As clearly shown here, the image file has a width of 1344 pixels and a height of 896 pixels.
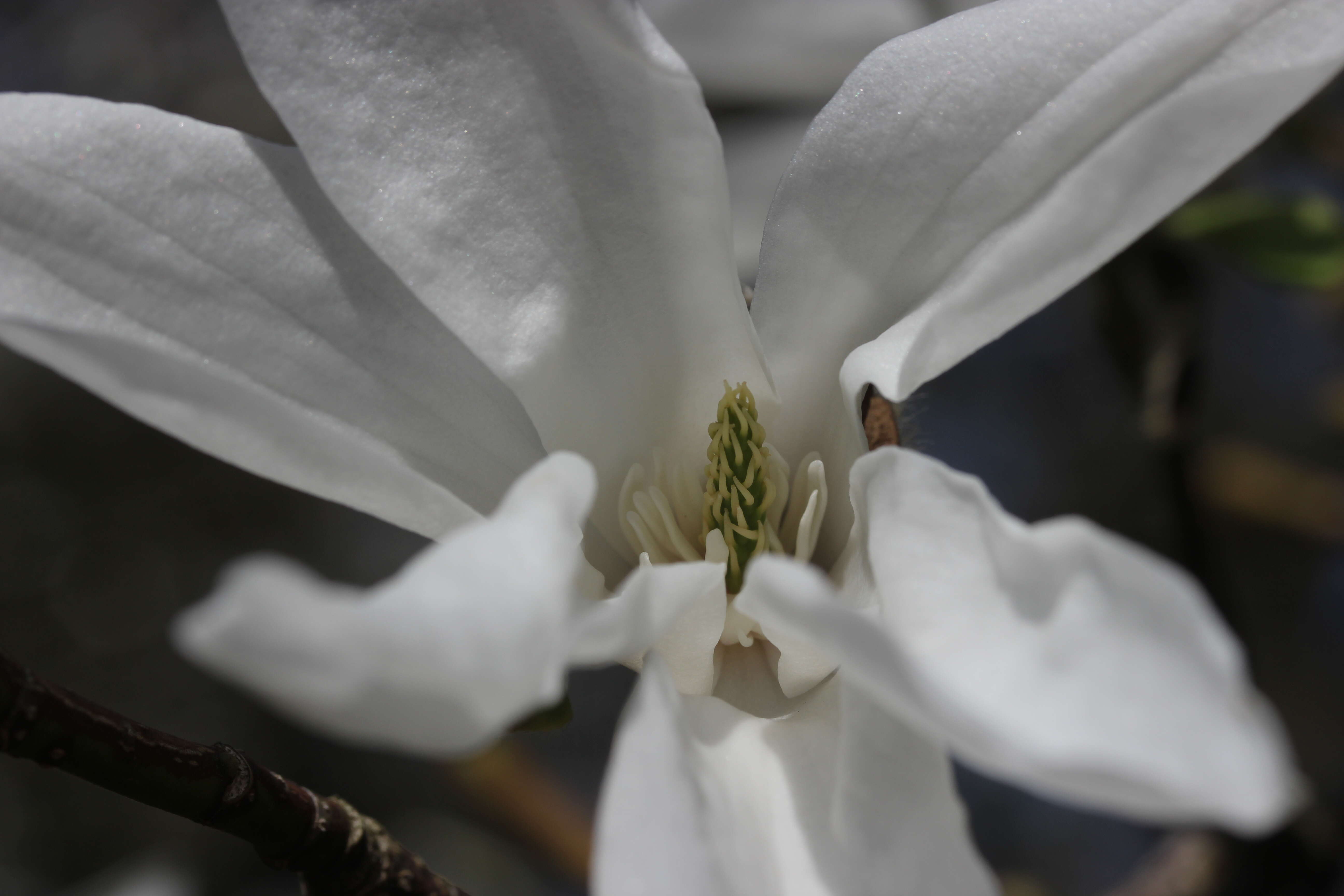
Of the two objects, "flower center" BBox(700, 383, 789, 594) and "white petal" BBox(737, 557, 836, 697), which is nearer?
"white petal" BBox(737, 557, 836, 697)

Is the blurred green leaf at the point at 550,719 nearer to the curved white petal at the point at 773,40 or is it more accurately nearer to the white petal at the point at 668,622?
the white petal at the point at 668,622

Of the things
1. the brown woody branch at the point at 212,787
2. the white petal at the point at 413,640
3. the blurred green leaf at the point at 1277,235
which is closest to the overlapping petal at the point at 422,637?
the white petal at the point at 413,640

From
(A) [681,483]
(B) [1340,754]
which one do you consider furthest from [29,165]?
(B) [1340,754]

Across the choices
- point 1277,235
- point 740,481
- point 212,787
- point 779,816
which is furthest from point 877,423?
point 1277,235

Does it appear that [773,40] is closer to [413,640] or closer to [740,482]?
[740,482]

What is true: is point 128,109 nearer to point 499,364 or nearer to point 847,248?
point 499,364

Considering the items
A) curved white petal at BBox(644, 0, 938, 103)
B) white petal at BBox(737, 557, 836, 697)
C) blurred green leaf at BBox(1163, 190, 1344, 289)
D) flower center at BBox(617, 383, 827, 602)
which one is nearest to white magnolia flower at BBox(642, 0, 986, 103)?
curved white petal at BBox(644, 0, 938, 103)

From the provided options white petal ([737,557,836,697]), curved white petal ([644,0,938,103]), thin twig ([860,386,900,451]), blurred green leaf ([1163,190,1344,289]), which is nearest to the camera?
white petal ([737,557,836,697])

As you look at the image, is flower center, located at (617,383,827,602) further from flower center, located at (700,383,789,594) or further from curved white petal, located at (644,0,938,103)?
curved white petal, located at (644,0,938,103)
